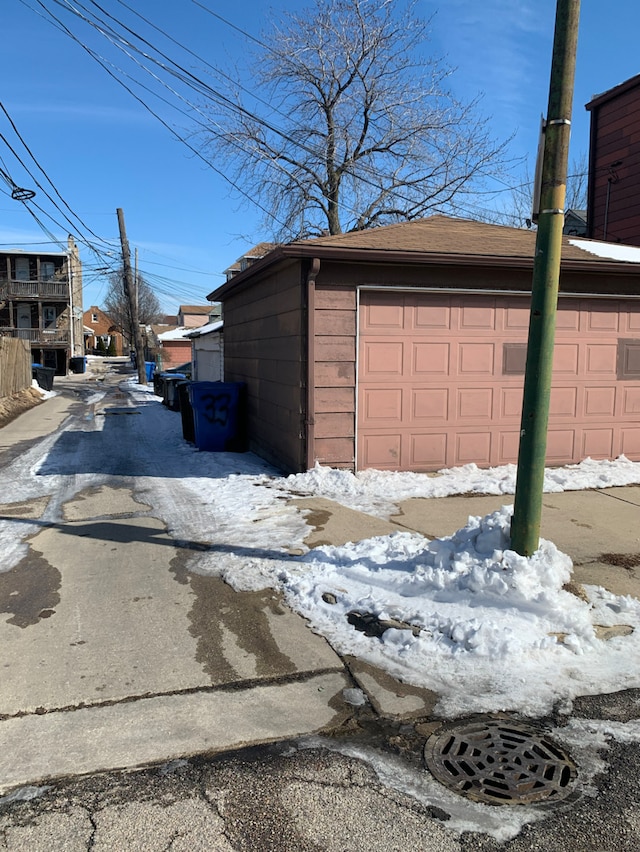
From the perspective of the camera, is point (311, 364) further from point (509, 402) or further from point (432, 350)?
point (509, 402)

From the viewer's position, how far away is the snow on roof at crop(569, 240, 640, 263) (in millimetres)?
9195

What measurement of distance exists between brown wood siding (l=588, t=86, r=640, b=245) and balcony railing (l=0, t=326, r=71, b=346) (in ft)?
129

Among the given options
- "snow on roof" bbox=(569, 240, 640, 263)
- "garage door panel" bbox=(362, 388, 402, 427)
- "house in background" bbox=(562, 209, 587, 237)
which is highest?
"house in background" bbox=(562, 209, 587, 237)

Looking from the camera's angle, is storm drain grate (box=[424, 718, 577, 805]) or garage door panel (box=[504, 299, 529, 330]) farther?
garage door panel (box=[504, 299, 529, 330])

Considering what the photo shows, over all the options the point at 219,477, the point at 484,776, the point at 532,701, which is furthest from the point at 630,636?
the point at 219,477

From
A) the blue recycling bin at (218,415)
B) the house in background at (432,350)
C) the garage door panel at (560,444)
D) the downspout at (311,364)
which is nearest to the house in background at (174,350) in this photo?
the blue recycling bin at (218,415)

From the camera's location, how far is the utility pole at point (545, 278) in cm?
414

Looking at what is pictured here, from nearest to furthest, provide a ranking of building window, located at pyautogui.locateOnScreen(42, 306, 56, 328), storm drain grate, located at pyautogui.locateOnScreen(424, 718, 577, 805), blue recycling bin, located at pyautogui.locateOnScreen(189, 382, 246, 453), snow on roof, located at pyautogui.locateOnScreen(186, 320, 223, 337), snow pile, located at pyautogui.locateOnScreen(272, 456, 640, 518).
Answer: storm drain grate, located at pyautogui.locateOnScreen(424, 718, 577, 805) < snow pile, located at pyautogui.locateOnScreen(272, 456, 640, 518) < blue recycling bin, located at pyautogui.locateOnScreen(189, 382, 246, 453) < snow on roof, located at pyautogui.locateOnScreen(186, 320, 223, 337) < building window, located at pyautogui.locateOnScreen(42, 306, 56, 328)

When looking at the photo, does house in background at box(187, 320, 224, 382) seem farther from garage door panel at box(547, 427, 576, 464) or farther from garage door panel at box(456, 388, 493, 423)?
garage door panel at box(547, 427, 576, 464)

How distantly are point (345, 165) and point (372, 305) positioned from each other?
710 inches

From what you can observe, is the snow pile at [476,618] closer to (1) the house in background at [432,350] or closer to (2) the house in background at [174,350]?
(1) the house in background at [432,350]

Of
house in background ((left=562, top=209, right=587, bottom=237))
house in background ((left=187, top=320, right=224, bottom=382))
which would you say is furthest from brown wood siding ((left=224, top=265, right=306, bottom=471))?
house in background ((left=562, top=209, right=587, bottom=237))

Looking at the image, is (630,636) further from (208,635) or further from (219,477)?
(219,477)

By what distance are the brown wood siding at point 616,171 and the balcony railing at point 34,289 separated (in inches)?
1534
